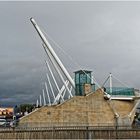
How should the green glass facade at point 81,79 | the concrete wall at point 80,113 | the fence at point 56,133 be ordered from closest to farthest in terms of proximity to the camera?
the fence at point 56,133
the concrete wall at point 80,113
the green glass facade at point 81,79

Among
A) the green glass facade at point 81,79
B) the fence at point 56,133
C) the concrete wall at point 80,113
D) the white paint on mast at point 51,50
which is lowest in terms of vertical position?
the fence at point 56,133

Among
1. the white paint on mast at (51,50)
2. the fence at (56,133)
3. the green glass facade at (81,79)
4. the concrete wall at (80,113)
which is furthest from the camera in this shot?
the white paint on mast at (51,50)

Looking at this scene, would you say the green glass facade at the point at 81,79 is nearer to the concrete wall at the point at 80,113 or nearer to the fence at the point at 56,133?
the concrete wall at the point at 80,113

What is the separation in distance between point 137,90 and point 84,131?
87.5 ft

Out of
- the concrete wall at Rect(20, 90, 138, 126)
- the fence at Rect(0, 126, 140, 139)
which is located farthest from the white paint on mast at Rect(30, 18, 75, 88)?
the fence at Rect(0, 126, 140, 139)

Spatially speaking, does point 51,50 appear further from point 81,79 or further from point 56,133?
point 56,133

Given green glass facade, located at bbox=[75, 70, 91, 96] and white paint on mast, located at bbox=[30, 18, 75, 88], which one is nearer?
green glass facade, located at bbox=[75, 70, 91, 96]

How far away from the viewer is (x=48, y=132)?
47.9 meters

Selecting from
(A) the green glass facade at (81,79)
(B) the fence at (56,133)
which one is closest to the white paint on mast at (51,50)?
(A) the green glass facade at (81,79)

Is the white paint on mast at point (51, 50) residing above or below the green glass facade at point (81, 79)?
above

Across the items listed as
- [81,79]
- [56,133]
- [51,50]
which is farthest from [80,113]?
[51,50]

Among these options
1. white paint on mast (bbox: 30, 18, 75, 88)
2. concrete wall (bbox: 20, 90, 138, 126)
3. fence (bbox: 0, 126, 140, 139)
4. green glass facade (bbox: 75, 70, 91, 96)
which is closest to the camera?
A: fence (bbox: 0, 126, 140, 139)

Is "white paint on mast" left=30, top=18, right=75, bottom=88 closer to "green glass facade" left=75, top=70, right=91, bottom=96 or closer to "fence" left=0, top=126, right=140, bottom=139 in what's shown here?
"green glass facade" left=75, top=70, right=91, bottom=96

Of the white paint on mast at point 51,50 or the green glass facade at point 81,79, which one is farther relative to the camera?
the white paint on mast at point 51,50
